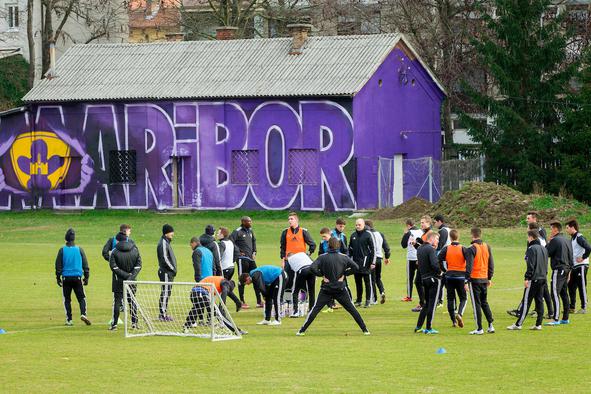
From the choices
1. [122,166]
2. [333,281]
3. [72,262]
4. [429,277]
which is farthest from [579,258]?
[122,166]

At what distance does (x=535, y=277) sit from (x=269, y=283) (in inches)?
193

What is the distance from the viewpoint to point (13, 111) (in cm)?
5919

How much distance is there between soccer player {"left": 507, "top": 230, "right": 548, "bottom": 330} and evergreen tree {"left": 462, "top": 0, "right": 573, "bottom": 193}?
33592 mm

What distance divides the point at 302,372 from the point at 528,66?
41.8 m

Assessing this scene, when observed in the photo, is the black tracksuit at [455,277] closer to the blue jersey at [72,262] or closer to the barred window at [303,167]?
the blue jersey at [72,262]

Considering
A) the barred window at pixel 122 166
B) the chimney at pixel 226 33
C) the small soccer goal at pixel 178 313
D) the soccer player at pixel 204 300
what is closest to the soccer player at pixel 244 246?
the small soccer goal at pixel 178 313

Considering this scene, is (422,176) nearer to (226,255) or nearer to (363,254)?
(363,254)

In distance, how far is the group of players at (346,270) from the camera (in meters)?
22.0

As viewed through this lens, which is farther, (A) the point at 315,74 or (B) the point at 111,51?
(B) the point at 111,51

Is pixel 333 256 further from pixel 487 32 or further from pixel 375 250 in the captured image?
pixel 487 32

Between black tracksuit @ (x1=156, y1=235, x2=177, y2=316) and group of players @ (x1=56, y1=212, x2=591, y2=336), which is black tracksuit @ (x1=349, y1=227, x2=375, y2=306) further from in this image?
black tracksuit @ (x1=156, y1=235, x2=177, y2=316)

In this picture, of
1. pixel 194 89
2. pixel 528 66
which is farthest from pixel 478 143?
pixel 194 89

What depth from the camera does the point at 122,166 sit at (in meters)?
57.8

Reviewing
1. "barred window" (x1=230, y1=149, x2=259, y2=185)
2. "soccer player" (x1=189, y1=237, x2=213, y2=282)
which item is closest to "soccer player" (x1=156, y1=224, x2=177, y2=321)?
"soccer player" (x1=189, y1=237, x2=213, y2=282)
